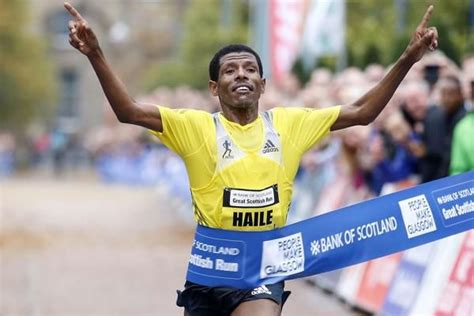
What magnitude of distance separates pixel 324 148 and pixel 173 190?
14.2 meters

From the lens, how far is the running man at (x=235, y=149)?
6.45 meters

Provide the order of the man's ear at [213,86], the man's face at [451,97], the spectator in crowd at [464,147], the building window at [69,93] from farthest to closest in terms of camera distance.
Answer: the building window at [69,93] → the man's face at [451,97] → the spectator in crowd at [464,147] → the man's ear at [213,86]

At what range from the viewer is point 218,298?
6.50 metres

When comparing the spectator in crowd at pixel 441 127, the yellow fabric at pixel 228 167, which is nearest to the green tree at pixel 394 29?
the spectator in crowd at pixel 441 127

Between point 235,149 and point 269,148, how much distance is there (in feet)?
0.55

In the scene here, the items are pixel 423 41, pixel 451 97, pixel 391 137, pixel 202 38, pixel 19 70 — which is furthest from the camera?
pixel 19 70

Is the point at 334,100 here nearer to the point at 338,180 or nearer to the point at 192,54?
the point at 338,180

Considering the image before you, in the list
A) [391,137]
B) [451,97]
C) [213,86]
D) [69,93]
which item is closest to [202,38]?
[69,93]

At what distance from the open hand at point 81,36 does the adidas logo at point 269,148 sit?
0.95 m

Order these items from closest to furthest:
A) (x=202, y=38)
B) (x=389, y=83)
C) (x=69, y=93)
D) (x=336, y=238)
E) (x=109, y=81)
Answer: (x=109, y=81), (x=389, y=83), (x=336, y=238), (x=202, y=38), (x=69, y=93)

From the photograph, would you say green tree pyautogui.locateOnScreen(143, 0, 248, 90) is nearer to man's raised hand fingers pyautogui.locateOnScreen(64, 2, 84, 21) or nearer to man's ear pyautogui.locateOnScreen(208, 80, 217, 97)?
man's ear pyautogui.locateOnScreen(208, 80, 217, 97)

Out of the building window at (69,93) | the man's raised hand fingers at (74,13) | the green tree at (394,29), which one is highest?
the building window at (69,93)

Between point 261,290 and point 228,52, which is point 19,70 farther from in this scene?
point 261,290

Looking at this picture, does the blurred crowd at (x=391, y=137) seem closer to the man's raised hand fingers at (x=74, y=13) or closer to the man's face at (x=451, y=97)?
the man's face at (x=451, y=97)
